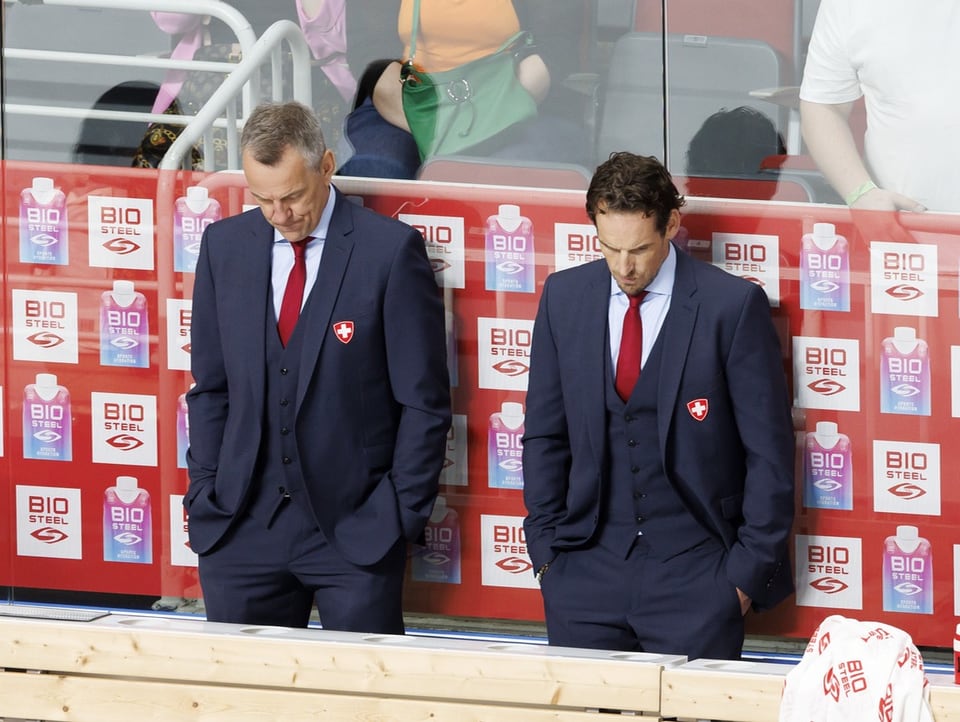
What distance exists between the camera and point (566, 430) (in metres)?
3.72

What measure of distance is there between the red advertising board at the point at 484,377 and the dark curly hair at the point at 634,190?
1.66 ft

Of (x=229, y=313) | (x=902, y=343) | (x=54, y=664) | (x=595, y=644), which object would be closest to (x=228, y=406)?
(x=229, y=313)

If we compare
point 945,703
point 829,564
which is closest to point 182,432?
point 829,564

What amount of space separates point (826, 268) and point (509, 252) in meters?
0.87

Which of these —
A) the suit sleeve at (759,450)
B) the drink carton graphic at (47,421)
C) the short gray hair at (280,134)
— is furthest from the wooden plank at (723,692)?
the drink carton graphic at (47,421)

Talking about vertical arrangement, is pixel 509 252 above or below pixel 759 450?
above

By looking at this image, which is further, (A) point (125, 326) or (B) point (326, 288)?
(A) point (125, 326)

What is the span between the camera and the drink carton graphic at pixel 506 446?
163 inches

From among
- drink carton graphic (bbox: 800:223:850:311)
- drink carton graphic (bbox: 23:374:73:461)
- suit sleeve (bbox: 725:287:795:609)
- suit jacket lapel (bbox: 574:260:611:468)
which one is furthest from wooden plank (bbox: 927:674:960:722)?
drink carton graphic (bbox: 23:374:73:461)

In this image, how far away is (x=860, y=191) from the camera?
12.8 feet

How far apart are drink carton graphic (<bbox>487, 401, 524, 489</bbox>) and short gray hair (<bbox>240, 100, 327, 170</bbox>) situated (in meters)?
0.94

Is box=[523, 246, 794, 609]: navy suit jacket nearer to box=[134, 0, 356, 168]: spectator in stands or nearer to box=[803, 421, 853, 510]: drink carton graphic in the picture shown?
box=[803, 421, 853, 510]: drink carton graphic

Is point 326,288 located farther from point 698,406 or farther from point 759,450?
point 759,450

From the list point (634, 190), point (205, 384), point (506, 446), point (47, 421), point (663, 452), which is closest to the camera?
point (634, 190)
